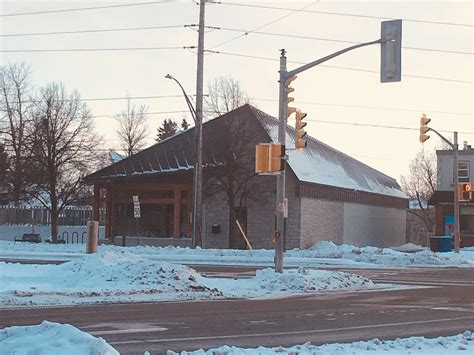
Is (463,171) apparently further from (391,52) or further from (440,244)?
(391,52)

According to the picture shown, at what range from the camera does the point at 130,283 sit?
19.8m

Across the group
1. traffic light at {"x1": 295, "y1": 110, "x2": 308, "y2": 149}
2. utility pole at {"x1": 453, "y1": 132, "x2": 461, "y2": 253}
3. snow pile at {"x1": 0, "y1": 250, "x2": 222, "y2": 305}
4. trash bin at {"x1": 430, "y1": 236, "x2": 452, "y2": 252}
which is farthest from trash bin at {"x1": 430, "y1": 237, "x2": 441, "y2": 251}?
snow pile at {"x1": 0, "y1": 250, "x2": 222, "y2": 305}

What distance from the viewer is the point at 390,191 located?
221ft

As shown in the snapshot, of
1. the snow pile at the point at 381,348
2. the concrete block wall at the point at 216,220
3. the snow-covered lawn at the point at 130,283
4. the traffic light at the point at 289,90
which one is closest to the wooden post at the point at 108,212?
the concrete block wall at the point at 216,220

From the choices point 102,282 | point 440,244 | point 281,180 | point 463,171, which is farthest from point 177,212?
point 102,282

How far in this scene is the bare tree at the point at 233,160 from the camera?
149 ft

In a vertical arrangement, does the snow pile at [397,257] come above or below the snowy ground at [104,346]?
below

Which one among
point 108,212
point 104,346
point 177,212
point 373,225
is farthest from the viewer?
point 373,225

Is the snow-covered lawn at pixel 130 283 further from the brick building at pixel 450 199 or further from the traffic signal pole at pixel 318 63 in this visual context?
the brick building at pixel 450 199

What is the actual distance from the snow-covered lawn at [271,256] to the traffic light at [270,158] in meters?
12.0

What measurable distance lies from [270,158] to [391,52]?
16.0 ft

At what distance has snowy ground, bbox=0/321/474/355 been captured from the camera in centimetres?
816

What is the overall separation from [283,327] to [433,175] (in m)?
91.1

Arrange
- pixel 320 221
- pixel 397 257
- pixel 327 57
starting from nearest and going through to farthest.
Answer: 1. pixel 327 57
2. pixel 397 257
3. pixel 320 221
